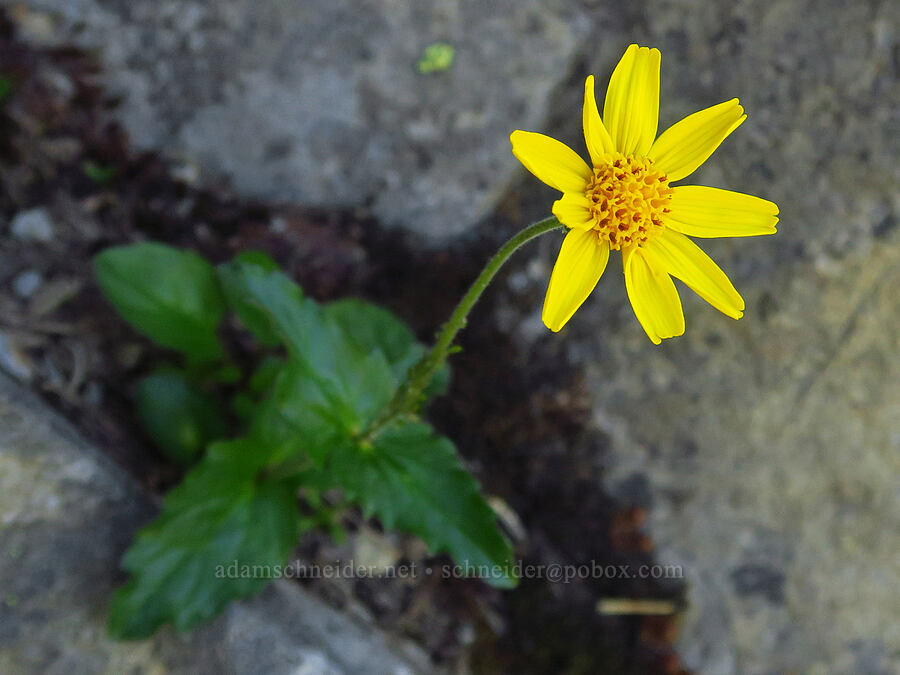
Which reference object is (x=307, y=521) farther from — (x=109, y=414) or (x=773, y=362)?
(x=773, y=362)

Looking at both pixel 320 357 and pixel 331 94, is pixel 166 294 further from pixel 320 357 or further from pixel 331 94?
pixel 331 94

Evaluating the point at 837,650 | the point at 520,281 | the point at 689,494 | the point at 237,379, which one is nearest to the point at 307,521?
the point at 237,379

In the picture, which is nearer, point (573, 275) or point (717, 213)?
point (573, 275)

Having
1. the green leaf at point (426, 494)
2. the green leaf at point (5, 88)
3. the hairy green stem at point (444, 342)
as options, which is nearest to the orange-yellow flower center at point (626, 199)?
the hairy green stem at point (444, 342)

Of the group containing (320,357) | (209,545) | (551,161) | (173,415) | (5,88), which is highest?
(5,88)

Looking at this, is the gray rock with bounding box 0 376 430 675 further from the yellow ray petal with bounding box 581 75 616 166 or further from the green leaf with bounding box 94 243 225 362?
the yellow ray petal with bounding box 581 75 616 166

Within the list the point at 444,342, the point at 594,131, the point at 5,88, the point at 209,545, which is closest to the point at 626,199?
the point at 594,131

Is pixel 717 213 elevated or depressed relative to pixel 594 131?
elevated
